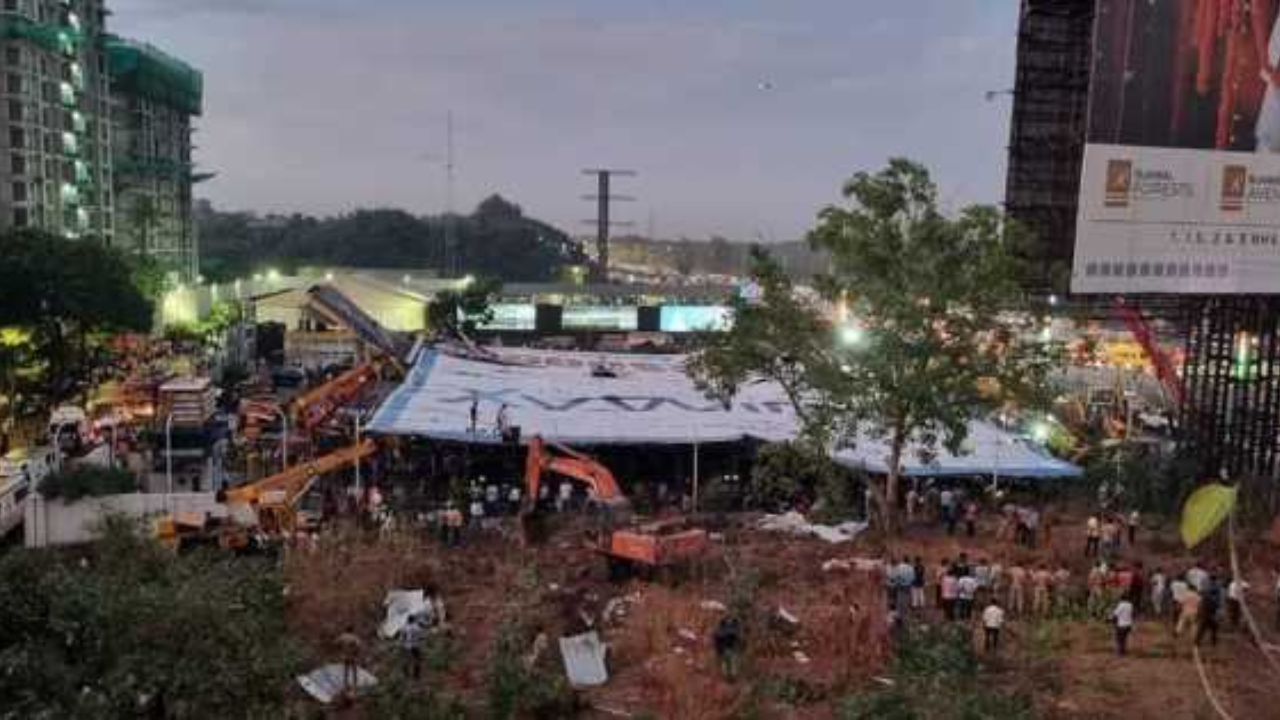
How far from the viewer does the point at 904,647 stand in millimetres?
14484

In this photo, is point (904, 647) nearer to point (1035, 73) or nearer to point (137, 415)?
point (1035, 73)

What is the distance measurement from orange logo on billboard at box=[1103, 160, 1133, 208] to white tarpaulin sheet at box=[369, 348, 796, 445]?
8.88m

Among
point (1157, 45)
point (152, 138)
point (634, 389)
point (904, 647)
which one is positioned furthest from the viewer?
point (152, 138)

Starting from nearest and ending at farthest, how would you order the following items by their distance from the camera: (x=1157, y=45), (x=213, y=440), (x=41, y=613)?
(x=41, y=613) < (x=1157, y=45) < (x=213, y=440)

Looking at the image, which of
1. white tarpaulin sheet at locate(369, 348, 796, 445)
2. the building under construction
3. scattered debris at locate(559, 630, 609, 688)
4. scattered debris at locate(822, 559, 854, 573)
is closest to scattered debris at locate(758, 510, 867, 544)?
scattered debris at locate(822, 559, 854, 573)

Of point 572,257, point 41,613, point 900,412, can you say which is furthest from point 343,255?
point 41,613

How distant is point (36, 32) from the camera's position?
5812cm

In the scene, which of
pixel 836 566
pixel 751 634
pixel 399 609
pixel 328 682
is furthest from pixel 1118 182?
pixel 328 682

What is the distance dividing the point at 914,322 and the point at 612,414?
11889 millimetres

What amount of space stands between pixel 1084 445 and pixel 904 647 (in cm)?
1883

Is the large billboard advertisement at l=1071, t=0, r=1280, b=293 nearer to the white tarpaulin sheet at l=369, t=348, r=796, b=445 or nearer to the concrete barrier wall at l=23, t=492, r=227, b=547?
the white tarpaulin sheet at l=369, t=348, r=796, b=445

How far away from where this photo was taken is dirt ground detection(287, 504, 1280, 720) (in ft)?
45.6

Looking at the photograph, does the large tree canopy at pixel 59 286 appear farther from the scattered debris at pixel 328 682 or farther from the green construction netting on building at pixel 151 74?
the green construction netting on building at pixel 151 74

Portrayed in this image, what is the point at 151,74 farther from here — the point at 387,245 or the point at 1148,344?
the point at 1148,344
